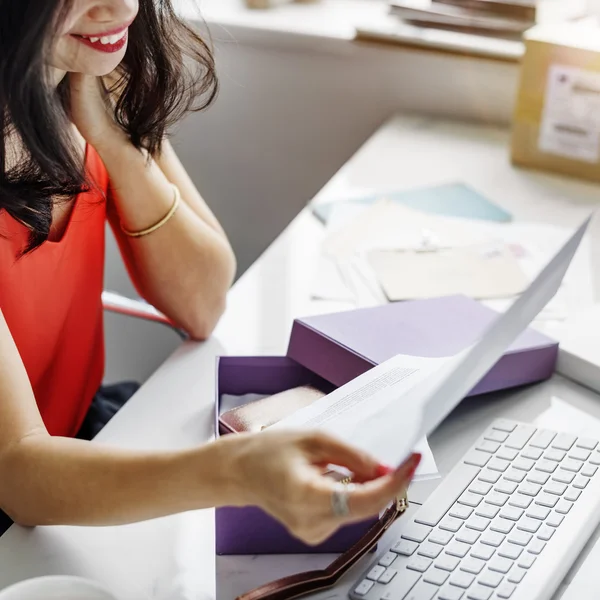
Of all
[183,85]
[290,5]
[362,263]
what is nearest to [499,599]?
[362,263]

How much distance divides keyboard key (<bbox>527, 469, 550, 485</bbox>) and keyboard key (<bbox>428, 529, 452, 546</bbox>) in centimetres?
12

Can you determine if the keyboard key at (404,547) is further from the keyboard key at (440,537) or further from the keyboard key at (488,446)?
the keyboard key at (488,446)

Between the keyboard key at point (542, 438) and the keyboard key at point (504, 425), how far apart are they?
0.08 ft

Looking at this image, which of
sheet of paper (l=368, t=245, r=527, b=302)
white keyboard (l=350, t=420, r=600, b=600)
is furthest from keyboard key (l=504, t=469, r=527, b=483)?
sheet of paper (l=368, t=245, r=527, b=302)

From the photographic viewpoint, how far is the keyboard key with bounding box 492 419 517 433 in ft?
3.19

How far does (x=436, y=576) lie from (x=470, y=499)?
0.11 metres

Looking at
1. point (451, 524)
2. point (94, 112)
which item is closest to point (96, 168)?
point (94, 112)

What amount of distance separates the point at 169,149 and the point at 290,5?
745 millimetres

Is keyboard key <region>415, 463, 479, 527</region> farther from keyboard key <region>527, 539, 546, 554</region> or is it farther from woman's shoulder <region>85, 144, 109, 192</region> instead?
woman's shoulder <region>85, 144, 109, 192</region>

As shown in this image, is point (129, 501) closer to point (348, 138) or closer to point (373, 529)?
point (373, 529)

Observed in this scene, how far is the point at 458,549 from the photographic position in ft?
2.68

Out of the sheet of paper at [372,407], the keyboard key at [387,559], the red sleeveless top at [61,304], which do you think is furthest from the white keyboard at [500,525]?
the red sleeveless top at [61,304]

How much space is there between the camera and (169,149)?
1291mm

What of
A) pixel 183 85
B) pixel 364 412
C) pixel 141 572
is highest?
pixel 183 85
